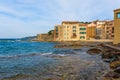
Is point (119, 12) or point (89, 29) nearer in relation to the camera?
point (119, 12)

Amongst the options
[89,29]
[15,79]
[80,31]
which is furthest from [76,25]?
[15,79]

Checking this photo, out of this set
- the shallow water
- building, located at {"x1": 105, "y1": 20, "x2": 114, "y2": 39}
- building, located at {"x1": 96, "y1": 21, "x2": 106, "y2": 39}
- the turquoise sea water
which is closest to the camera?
the shallow water

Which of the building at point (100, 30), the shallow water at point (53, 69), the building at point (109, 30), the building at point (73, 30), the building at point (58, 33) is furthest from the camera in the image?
the building at point (100, 30)

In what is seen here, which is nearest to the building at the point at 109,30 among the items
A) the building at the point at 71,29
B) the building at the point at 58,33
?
the building at the point at 71,29

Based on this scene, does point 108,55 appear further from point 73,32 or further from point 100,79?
point 73,32

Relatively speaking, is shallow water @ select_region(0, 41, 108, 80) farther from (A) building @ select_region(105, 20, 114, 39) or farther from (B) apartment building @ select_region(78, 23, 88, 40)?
(B) apartment building @ select_region(78, 23, 88, 40)

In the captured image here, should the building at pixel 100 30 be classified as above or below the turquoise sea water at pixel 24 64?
above

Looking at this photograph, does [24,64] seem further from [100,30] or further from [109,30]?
[100,30]

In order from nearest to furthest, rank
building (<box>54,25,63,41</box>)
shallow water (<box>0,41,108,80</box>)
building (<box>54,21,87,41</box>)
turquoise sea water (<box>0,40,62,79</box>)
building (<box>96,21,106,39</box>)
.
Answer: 1. shallow water (<box>0,41,108,80</box>)
2. turquoise sea water (<box>0,40,62,79</box>)
3. building (<box>54,21,87,41</box>)
4. building (<box>54,25,63,41</box>)
5. building (<box>96,21,106,39</box>)

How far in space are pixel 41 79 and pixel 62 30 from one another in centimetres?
9981

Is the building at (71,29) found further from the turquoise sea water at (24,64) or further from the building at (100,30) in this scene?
the turquoise sea water at (24,64)

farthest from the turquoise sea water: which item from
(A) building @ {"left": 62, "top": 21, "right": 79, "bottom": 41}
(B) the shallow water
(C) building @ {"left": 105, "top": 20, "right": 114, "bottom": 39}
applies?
(C) building @ {"left": 105, "top": 20, "right": 114, "bottom": 39}

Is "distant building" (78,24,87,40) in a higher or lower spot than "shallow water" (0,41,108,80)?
higher

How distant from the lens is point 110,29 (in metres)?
111
